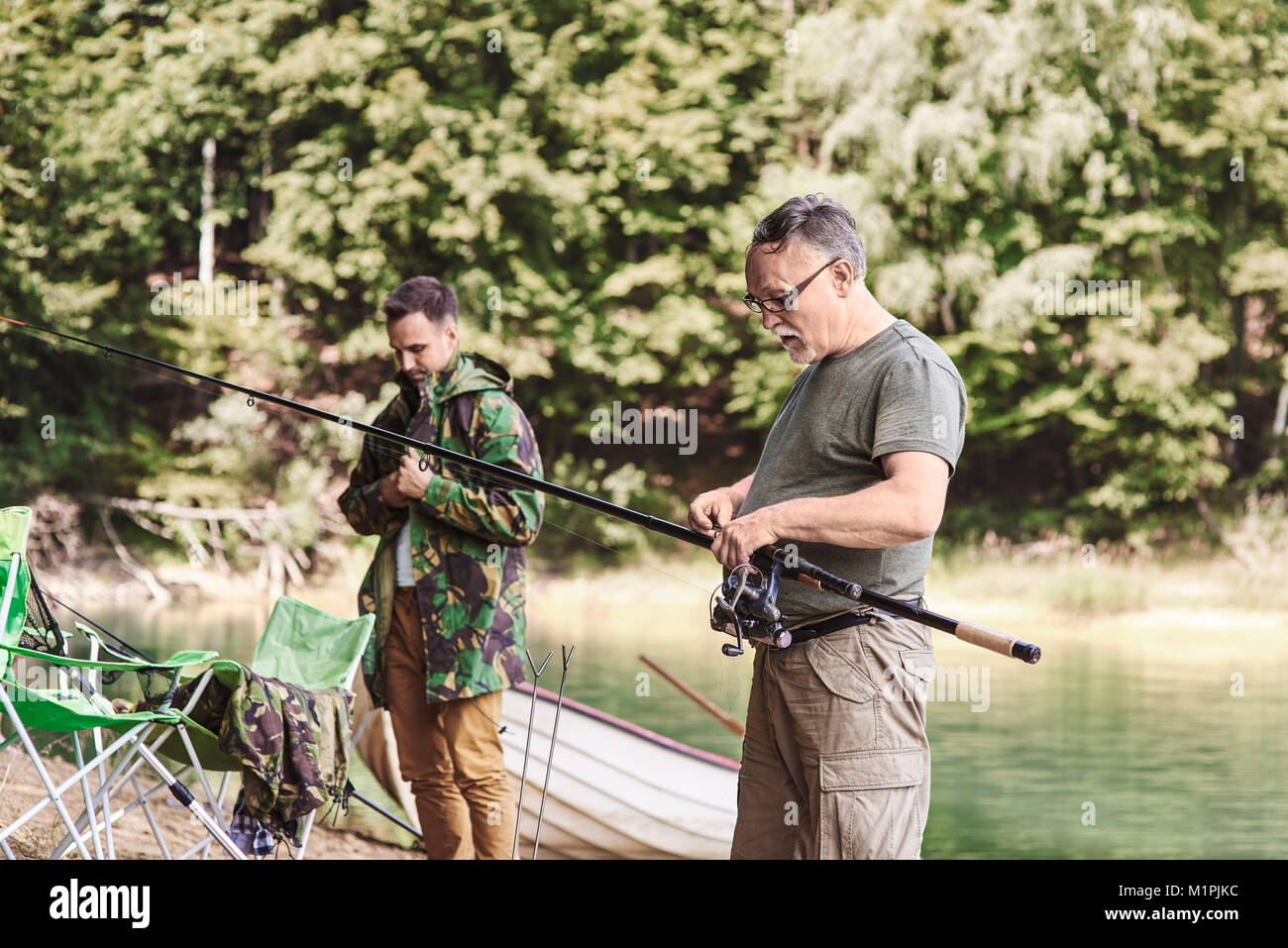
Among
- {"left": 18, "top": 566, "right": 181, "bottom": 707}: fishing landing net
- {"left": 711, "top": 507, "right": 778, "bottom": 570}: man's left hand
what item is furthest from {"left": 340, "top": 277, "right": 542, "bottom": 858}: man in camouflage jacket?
{"left": 711, "top": 507, "right": 778, "bottom": 570}: man's left hand

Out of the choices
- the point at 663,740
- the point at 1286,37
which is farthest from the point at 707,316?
the point at 663,740

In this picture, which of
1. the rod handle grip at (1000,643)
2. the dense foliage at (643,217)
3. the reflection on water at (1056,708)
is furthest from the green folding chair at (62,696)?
the dense foliage at (643,217)

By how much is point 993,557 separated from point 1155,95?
588 cm

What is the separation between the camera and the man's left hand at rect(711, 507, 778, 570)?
69.4 inches

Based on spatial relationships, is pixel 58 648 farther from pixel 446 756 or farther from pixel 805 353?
pixel 805 353

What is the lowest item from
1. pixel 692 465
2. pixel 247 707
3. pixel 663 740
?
pixel 663 740

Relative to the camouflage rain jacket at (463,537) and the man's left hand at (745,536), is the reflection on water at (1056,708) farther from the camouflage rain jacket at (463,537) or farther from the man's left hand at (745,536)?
the camouflage rain jacket at (463,537)

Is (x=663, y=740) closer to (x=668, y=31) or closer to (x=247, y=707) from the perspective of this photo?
(x=247, y=707)

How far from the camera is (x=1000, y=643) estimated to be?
5.49ft

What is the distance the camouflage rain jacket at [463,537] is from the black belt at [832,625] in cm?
128

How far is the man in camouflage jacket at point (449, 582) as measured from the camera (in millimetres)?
2977

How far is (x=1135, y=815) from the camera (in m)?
7.27

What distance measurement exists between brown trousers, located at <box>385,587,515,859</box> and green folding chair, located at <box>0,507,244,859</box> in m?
0.43
